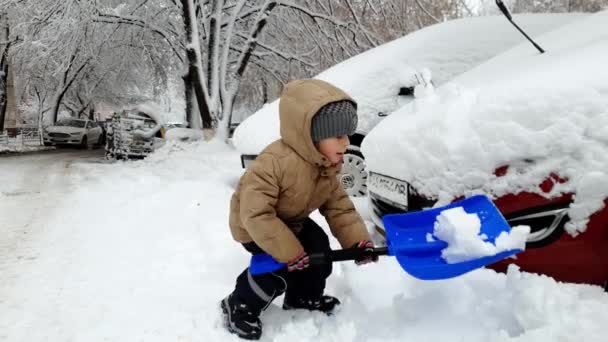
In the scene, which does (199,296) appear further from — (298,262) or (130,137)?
(130,137)

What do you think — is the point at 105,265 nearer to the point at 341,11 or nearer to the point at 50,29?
the point at 50,29

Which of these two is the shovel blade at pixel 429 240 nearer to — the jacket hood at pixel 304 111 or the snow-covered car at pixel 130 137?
the jacket hood at pixel 304 111

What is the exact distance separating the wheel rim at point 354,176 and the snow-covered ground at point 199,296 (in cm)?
45

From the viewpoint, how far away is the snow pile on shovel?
1676 millimetres

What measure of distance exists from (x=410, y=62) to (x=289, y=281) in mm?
3200

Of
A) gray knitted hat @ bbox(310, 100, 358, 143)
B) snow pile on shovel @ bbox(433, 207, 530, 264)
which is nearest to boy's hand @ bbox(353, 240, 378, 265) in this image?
snow pile on shovel @ bbox(433, 207, 530, 264)

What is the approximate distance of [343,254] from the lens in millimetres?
1961

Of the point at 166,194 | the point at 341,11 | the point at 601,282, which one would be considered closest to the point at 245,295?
the point at 601,282

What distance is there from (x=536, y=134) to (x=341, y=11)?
10957 millimetres

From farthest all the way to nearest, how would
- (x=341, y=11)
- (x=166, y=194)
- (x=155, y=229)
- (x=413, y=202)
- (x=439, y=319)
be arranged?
(x=341, y=11), (x=166, y=194), (x=155, y=229), (x=413, y=202), (x=439, y=319)

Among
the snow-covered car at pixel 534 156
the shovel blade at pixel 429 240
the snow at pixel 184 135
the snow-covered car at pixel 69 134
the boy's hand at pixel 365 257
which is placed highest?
the snow-covered car at pixel 534 156

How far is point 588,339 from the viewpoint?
1538 millimetres

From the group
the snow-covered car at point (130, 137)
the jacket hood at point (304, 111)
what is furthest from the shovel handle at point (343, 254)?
the snow-covered car at point (130, 137)

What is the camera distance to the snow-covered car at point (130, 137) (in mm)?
9961
